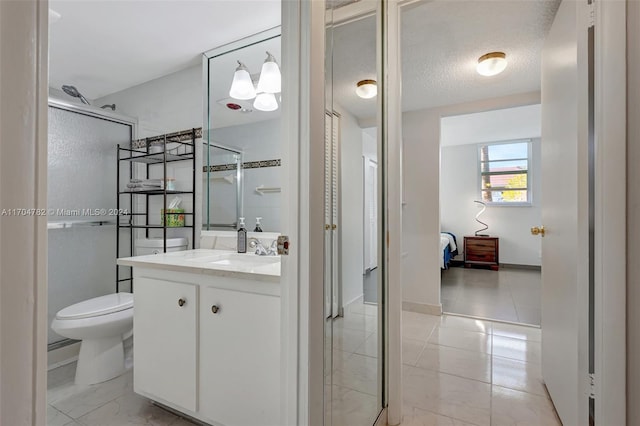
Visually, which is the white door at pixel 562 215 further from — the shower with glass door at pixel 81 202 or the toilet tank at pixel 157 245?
the shower with glass door at pixel 81 202

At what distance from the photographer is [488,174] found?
5652 millimetres

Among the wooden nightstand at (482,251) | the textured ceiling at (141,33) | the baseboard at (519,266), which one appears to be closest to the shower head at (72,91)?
the textured ceiling at (141,33)

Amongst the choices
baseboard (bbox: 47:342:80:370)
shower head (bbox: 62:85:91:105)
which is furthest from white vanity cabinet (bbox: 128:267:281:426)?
shower head (bbox: 62:85:91:105)

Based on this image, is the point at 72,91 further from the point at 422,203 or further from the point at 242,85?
the point at 422,203

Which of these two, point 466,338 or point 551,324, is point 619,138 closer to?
point 551,324

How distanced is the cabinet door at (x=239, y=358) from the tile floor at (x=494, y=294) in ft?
8.50

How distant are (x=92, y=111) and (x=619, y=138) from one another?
3.21m

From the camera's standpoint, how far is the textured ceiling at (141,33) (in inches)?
69.1

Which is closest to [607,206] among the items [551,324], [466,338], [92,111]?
[551,324]

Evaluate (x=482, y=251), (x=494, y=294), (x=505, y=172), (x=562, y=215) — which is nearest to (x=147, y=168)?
(x=562, y=215)

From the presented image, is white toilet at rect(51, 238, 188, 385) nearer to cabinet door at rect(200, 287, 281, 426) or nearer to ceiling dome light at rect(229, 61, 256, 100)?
cabinet door at rect(200, 287, 281, 426)

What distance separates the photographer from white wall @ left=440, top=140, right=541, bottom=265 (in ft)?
17.4

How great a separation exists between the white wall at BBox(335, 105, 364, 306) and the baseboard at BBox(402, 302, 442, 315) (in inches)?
84.8

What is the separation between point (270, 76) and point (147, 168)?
1.44m
